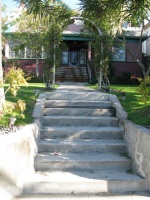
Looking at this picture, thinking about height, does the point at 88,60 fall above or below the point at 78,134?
below

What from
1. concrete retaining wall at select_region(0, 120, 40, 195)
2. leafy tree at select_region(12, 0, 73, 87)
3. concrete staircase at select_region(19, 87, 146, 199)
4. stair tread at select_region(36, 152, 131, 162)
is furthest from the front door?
concrete retaining wall at select_region(0, 120, 40, 195)

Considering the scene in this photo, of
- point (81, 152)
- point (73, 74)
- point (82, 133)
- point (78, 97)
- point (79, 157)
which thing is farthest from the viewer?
point (73, 74)

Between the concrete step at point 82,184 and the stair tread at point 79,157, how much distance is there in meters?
0.48

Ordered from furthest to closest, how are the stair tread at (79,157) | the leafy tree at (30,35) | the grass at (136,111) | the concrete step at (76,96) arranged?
the leafy tree at (30,35), the concrete step at (76,96), the grass at (136,111), the stair tread at (79,157)

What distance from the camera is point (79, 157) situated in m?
5.00

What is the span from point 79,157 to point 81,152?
11.8 inches

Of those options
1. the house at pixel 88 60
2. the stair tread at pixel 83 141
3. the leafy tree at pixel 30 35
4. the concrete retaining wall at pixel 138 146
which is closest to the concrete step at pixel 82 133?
the stair tread at pixel 83 141

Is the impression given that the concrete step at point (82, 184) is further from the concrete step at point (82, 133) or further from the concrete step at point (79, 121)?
the concrete step at point (79, 121)

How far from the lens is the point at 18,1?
7270 mm

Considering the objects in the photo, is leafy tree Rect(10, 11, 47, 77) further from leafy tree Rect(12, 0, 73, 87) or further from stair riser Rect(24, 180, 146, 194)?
Answer: stair riser Rect(24, 180, 146, 194)

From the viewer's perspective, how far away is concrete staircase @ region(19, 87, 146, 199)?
4.17 meters

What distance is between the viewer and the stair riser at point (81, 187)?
4105mm

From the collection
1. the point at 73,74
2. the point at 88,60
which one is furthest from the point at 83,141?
the point at 88,60

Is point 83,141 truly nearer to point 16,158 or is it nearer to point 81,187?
point 81,187
